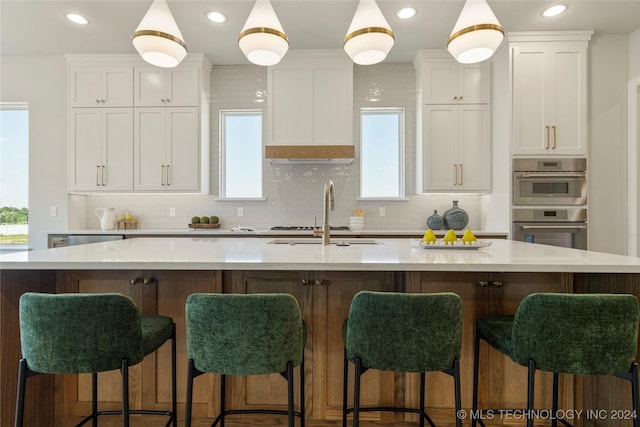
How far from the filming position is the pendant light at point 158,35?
184cm

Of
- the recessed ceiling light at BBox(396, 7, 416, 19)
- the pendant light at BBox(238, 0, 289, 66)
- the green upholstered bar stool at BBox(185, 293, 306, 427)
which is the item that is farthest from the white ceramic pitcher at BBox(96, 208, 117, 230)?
the recessed ceiling light at BBox(396, 7, 416, 19)

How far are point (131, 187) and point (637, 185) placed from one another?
5113 millimetres

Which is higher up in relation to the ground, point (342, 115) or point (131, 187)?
point (342, 115)

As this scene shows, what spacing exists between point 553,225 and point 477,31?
238 cm

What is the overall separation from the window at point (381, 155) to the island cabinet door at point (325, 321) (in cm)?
254

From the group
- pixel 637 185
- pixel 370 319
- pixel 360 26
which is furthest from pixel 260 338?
pixel 637 185

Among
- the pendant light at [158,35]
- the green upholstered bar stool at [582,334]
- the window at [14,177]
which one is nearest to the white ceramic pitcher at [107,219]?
the window at [14,177]

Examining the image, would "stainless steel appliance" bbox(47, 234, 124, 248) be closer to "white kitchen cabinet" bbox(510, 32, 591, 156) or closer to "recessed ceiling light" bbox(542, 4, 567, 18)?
"white kitchen cabinet" bbox(510, 32, 591, 156)

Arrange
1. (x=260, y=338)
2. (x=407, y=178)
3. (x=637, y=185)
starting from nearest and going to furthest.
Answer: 1. (x=260, y=338)
2. (x=637, y=185)
3. (x=407, y=178)

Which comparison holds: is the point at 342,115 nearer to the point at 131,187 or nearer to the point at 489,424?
the point at 131,187

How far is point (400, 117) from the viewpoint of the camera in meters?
4.14

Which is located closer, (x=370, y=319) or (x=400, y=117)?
(x=370, y=319)

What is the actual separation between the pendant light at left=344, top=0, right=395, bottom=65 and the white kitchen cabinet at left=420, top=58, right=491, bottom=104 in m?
2.06

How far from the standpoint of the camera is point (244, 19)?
314cm
